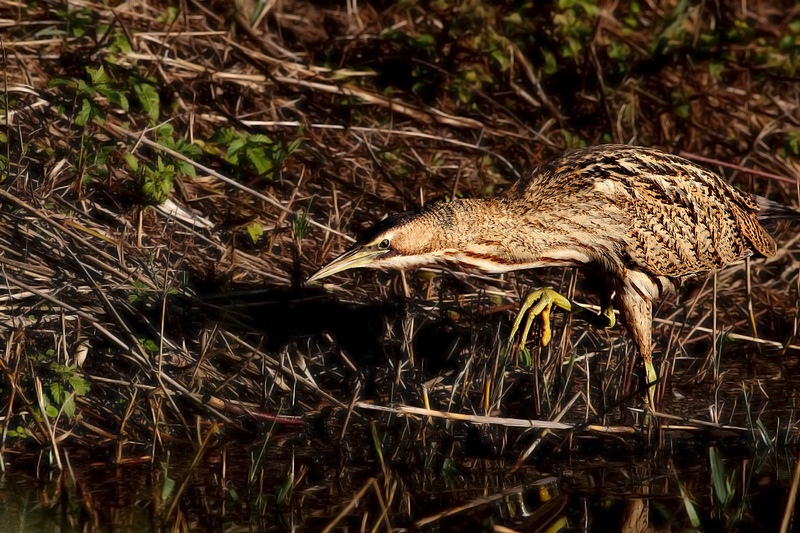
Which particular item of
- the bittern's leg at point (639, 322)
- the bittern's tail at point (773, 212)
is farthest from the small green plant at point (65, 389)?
the bittern's tail at point (773, 212)

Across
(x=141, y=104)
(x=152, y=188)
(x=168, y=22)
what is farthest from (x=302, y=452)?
(x=168, y=22)

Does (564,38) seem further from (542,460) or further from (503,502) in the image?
(503,502)

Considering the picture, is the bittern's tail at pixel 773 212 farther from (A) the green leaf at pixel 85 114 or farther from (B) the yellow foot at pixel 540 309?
(A) the green leaf at pixel 85 114

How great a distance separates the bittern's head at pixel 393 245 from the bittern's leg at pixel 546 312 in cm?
46

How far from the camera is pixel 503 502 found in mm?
3275

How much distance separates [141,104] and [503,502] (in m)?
2.58

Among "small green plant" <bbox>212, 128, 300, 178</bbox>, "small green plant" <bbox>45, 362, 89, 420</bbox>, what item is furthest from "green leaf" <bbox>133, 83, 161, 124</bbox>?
"small green plant" <bbox>45, 362, 89, 420</bbox>

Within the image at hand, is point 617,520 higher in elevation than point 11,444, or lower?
higher

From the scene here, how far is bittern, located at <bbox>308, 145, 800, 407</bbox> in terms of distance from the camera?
12.7 feet

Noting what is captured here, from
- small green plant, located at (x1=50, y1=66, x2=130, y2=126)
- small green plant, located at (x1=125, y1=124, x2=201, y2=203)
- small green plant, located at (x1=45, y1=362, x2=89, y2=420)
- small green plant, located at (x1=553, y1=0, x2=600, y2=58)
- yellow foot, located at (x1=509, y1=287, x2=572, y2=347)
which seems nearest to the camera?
small green plant, located at (x1=45, y1=362, x2=89, y2=420)

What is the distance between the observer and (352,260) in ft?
12.6

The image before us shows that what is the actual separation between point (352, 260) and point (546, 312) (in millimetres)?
780

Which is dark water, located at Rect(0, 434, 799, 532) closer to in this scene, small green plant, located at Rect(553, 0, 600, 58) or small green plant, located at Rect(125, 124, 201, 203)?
small green plant, located at Rect(125, 124, 201, 203)

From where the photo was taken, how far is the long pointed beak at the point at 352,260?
150 inches
